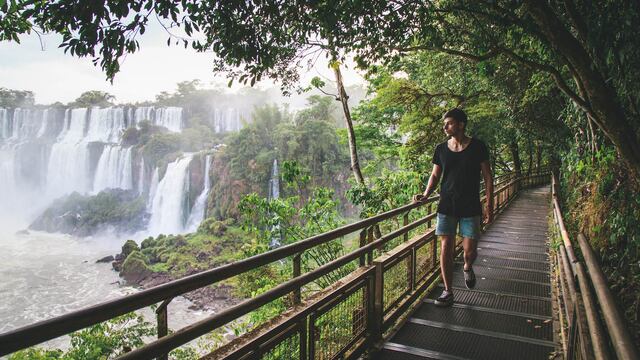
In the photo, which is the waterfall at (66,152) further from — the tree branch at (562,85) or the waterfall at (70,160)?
the tree branch at (562,85)

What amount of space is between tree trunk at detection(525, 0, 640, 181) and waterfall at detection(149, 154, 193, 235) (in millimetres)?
35763

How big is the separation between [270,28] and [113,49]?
5.40 feet

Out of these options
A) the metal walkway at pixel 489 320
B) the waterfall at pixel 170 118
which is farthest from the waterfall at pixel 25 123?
the metal walkway at pixel 489 320

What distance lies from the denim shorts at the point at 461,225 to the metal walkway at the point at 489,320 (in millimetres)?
858

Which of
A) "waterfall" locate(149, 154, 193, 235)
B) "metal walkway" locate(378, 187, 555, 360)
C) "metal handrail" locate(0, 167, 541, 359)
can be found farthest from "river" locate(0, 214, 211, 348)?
"metal handrail" locate(0, 167, 541, 359)

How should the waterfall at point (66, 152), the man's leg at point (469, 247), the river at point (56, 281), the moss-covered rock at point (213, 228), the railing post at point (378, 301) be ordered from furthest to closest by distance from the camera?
1. the waterfall at point (66, 152)
2. the moss-covered rock at point (213, 228)
3. the river at point (56, 281)
4. the man's leg at point (469, 247)
5. the railing post at point (378, 301)

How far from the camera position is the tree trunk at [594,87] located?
405 cm

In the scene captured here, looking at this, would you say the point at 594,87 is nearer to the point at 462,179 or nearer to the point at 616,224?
the point at 616,224

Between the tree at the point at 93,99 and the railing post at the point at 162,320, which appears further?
the tree at the point at 93,99

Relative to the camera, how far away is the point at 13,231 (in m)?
40.3

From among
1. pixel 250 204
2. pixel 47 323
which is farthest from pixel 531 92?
pixel 47 323

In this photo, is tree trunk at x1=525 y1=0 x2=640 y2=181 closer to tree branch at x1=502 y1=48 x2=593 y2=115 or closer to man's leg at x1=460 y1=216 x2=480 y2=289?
tree branch at x1=502 y1=48 x2=593 y2=115

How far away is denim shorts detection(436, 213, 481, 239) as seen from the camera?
3854 millimetres

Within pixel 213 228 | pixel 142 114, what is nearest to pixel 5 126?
pixel 142 114
